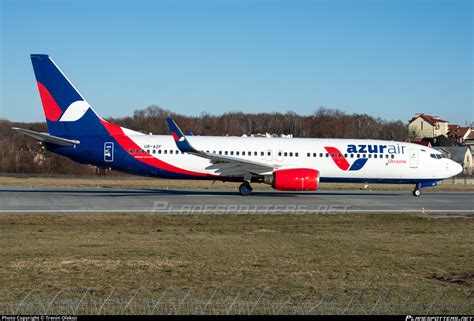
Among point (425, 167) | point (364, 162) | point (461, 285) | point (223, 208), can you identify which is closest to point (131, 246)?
point (461, 285)

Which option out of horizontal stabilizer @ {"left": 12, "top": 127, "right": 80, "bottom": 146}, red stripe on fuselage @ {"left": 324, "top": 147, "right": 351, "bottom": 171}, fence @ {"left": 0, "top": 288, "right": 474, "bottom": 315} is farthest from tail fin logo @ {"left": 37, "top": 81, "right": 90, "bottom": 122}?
fence @ {"left": 0, "top": 288, "right": 474, "bottom": 315}

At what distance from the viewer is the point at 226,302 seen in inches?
392

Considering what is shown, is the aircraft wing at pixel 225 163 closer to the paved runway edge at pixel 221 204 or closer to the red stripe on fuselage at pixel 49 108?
the paved runway edge at pixel 221 204

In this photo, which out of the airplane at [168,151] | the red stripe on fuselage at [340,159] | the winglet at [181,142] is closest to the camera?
the winglet at [181,142]

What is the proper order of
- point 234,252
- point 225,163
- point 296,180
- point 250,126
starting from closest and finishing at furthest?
point 234,252, point 296,180, point 225,163, point 250,126

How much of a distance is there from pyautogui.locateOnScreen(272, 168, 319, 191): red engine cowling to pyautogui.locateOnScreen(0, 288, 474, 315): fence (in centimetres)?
2166

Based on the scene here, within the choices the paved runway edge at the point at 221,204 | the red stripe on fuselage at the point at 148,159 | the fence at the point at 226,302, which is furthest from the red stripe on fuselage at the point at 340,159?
the fence at the point at 226,302

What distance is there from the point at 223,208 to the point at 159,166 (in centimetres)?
847

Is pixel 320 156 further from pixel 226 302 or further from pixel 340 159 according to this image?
pixel 226 302

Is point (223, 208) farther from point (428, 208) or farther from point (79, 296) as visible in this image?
point (79, 296)

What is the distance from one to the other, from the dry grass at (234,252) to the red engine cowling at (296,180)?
29.3 feet

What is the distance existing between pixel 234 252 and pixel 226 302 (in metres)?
5.75

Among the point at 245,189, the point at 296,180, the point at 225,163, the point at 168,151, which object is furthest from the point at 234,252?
the point at 168,151

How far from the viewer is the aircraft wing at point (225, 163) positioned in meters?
33.1
